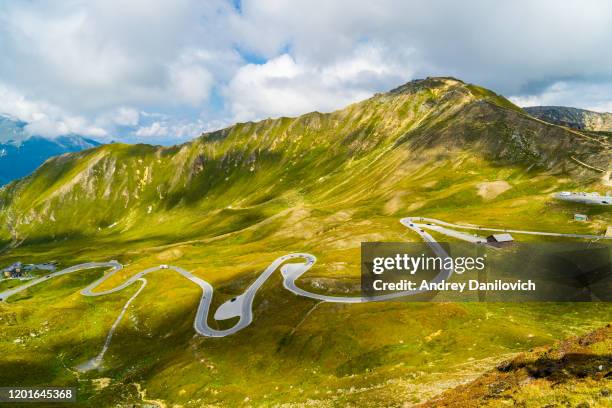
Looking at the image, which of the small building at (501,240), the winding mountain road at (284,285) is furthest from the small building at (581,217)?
the small building at (501,240)

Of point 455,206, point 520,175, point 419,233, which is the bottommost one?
point 419,233

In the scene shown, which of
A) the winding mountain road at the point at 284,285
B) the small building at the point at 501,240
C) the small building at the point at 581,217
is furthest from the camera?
the small building at the point at 581,217

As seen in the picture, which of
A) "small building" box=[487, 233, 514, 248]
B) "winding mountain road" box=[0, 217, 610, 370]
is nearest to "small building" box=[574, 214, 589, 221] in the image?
"winding mountain road" box=[0, 217, 610, 370]

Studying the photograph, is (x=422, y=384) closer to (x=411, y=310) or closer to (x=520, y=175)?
(x=411, y=310)

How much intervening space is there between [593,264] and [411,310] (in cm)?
4540

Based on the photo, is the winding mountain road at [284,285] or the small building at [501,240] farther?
the small building at [501,240]

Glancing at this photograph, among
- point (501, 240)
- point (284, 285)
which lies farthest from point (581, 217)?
point (284, 285)

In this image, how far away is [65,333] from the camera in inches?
4503

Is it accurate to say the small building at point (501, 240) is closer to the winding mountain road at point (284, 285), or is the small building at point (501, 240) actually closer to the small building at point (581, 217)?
the winding mountain road at point (284, 285)

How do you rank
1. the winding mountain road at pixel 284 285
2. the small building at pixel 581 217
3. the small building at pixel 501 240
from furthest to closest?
the small building at pixel 581 217, the small building at pixel 501 240, the winding mountain road at pixel 284 285

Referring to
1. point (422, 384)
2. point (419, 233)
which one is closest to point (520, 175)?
point (419, 233)

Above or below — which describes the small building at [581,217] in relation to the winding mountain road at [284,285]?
above

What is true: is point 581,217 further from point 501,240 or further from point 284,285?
point 284,285

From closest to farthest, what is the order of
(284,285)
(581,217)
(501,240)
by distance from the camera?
(284,285)
(501,240)
(581,217)
